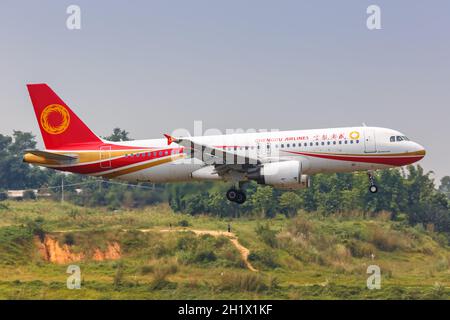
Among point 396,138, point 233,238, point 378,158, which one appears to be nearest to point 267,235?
point 233,238

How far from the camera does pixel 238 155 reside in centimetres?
5669

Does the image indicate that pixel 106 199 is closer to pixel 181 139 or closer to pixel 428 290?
pixel 181 139

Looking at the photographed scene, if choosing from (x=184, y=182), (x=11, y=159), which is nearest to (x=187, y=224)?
(x=184, y=182)

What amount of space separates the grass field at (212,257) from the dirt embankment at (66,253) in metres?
0.35

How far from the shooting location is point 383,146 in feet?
188

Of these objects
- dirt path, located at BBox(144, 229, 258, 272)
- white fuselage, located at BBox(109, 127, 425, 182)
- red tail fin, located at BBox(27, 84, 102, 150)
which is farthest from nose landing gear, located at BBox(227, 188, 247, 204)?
red tail fin, located at BBox(27, 84, 102, 150)

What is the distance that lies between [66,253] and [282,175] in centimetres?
2091

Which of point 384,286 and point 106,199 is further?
point 106,199

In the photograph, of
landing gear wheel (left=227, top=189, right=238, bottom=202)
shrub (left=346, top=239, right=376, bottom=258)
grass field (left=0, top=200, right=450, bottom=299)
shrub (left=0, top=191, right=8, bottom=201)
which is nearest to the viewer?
grass field (left=0, top=200, right=450, bottom=299)

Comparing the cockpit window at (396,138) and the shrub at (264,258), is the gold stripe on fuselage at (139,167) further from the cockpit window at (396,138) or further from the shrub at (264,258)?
the cockpit window at (396,138)

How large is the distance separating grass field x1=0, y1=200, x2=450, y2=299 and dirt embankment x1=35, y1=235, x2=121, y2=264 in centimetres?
35

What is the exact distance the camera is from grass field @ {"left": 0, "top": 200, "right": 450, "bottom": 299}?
182 feet

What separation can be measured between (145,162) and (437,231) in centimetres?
5252

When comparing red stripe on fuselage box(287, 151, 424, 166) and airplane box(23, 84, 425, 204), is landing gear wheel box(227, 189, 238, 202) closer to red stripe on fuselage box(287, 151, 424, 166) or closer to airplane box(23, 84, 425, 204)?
airplane box(23, 84, 425, 204)
